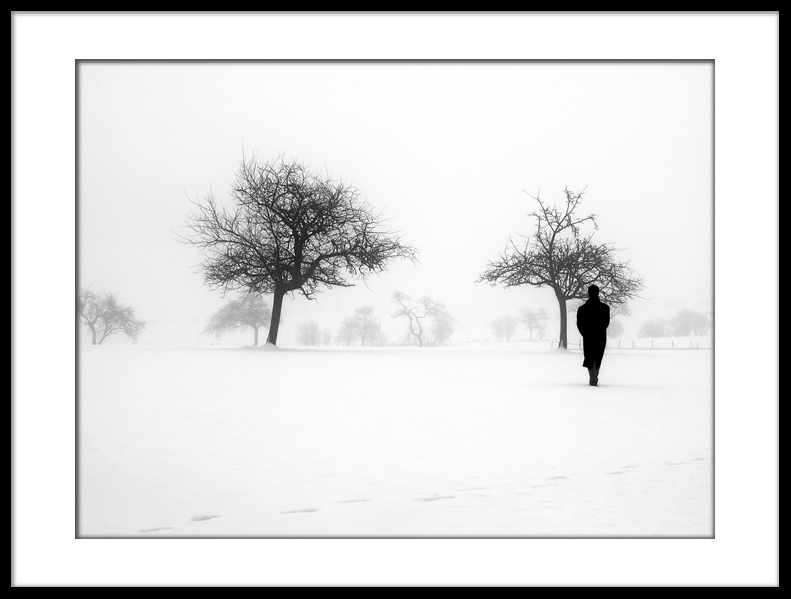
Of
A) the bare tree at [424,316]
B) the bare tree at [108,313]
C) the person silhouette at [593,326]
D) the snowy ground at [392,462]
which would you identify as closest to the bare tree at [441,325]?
the bare tree at [424,316]

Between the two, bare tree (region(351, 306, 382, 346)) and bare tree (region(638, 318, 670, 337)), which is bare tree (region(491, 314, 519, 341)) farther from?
bare tree (region(351, 306, 382, 346))

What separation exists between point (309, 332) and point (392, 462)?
86.8 meters

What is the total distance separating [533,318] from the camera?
9325 centimetres

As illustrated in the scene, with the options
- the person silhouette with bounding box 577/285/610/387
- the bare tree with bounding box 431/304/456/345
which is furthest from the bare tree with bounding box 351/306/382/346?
the person silhouette with bounding box 577/285/610/387

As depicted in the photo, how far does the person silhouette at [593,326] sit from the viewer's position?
13930mm

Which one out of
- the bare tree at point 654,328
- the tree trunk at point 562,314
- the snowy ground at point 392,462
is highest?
the tree trunk at point 562,314

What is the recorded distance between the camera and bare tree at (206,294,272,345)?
67.7 meters

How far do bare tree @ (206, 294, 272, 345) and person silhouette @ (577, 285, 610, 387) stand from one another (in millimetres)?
52713

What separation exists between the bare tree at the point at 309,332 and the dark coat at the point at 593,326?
78307mm

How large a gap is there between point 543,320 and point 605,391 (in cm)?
8409

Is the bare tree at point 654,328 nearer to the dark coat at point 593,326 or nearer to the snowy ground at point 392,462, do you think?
the dark coat at point 593,326
